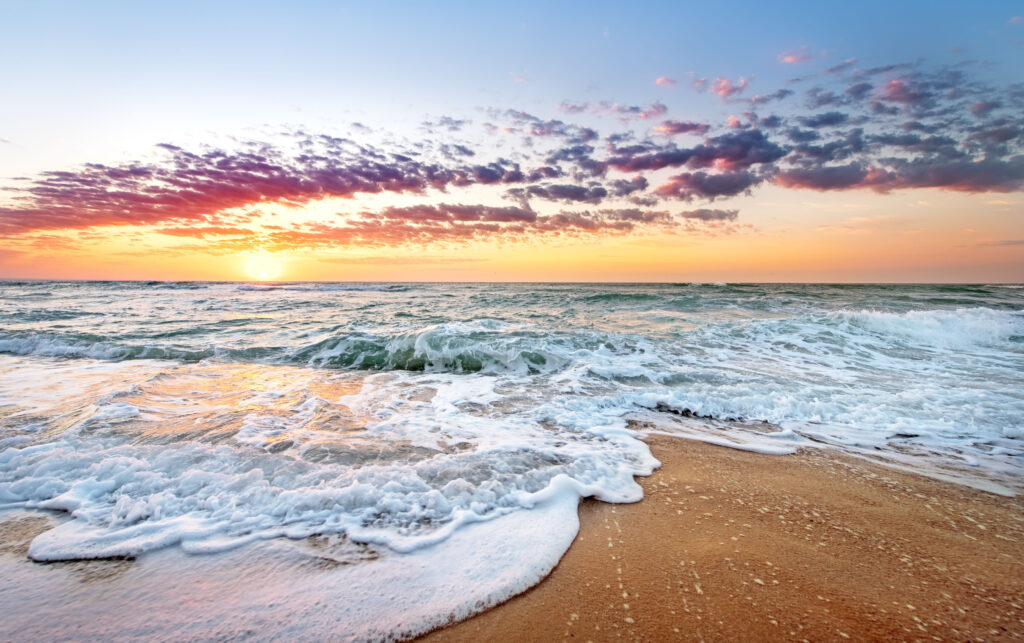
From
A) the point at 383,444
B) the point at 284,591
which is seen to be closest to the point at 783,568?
the point at 284,591

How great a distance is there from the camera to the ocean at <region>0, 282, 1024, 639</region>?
2.18m

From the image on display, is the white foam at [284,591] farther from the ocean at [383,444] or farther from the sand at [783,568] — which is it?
the sand at [783,568]

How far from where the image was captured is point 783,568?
2.30 meters

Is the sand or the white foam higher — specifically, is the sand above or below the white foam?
above

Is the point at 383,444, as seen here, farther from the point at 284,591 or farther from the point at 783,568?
the point at 783,568

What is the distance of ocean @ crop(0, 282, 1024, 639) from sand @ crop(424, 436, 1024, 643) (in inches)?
8.0

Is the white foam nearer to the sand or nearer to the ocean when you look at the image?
the ocean

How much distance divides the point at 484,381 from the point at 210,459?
4.15 m

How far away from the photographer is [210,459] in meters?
3.55

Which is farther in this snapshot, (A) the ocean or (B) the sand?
(A) the ocean

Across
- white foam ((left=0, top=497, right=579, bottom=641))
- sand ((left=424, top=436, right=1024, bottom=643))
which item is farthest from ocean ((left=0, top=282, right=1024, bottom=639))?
sand ((left=424, top=436, right=1024, bottom=643))

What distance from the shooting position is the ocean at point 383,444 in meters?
2.18

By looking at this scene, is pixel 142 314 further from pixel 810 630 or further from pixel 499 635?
pixel 810 630

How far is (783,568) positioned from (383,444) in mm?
3305
